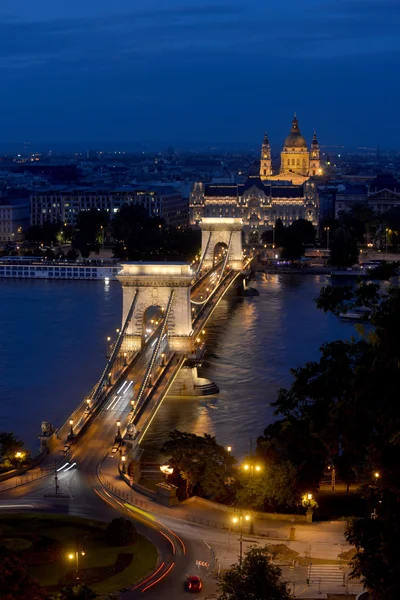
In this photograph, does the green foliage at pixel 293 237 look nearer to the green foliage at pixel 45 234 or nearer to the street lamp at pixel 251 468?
the green foliage at pixel 45 234

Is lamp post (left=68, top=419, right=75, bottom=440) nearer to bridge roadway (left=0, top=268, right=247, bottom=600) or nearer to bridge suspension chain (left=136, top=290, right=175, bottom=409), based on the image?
bridge roadway (left=0, top=268, right=247, bottom=600)

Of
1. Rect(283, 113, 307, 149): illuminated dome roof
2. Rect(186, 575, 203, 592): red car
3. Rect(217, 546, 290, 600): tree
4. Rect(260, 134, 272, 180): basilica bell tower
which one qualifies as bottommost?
Rect(186, 575, 203, 592): red car

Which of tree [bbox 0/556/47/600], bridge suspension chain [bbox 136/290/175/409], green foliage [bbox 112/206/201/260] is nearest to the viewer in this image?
tree [bbox 0/556/47/600]

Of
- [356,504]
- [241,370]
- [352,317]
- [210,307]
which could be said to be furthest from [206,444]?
[352,317]

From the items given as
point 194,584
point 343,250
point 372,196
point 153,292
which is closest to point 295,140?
point 372,196

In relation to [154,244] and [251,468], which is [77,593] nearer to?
[251,468]

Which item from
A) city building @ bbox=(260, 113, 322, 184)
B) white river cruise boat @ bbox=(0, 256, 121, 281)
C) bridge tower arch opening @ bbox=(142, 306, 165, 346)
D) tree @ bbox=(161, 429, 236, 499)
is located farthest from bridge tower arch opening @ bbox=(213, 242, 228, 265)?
city building @ bbox=(260, 113, 322, 184)
